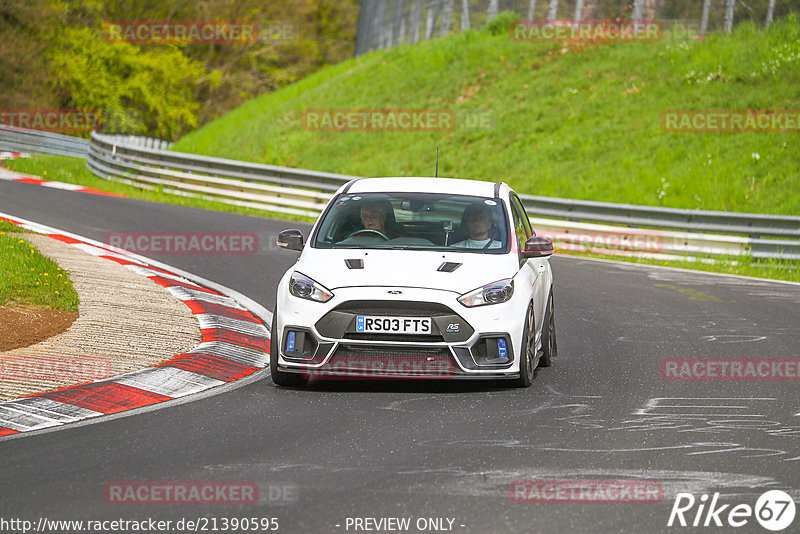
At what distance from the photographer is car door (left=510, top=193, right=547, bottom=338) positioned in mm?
9148

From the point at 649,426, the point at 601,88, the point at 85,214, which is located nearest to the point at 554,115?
the point at 601,88

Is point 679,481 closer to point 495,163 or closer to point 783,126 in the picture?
point 783,126

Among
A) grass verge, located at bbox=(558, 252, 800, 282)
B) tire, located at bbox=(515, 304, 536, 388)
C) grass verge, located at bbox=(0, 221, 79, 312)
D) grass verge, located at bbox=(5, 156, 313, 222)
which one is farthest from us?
grass verge, located at bbox=(5, 156, 313, 222)

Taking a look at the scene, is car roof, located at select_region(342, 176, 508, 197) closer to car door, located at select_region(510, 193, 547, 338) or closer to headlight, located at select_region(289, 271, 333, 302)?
car door, located at select_region(510, 193, 547, 338)

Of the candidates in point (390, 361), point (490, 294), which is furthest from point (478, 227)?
point (390, 361)

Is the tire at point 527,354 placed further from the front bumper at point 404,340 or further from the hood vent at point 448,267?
the hood vent at point 448,267

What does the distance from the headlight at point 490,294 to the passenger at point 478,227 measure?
72cm

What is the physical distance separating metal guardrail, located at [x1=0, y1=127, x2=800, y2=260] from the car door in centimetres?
984

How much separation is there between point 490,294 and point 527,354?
577mm

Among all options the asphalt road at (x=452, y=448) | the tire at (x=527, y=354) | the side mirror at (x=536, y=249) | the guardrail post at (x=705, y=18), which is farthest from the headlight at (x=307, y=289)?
the guardrail post at (x=705, y=18)

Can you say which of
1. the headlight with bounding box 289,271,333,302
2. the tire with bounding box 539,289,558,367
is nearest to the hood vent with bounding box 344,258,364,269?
the headlight with bounding box 289,271,333,302

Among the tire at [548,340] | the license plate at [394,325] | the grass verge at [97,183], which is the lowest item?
the grass verge at [97,183]

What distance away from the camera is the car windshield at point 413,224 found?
921 cm

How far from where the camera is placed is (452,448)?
264 inches
